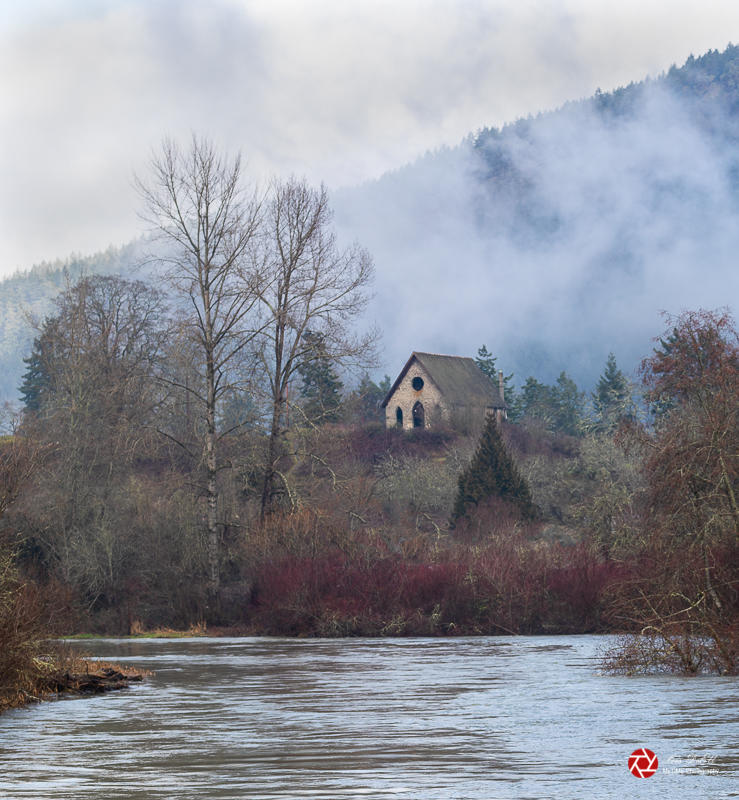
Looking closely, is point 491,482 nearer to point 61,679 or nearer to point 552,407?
point 61,679

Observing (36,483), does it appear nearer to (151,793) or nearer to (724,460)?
(724,460)

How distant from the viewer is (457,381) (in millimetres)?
110688

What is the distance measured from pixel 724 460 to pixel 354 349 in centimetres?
2920

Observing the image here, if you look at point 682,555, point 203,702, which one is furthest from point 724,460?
point 203,702

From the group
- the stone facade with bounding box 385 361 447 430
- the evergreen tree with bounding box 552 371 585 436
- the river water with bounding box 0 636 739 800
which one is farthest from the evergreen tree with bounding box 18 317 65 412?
the river water with bounding box 0 636 739 800

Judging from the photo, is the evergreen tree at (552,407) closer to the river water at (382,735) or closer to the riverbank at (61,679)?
the river water at (382,735)

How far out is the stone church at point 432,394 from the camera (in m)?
105

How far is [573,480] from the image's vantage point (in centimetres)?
8019

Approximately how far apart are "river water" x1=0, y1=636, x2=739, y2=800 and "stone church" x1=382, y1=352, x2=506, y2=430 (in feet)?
223

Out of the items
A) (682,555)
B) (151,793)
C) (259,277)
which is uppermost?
(259,277)

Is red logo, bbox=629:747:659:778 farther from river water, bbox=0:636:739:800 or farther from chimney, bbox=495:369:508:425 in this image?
chimney, bbox=495:369:508:425

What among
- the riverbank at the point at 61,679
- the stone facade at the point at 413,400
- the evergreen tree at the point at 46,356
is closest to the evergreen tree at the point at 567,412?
the stone facade at the point at 413,400

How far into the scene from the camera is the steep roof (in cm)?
10700

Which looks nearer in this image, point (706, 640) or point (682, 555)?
point (706, 640)
